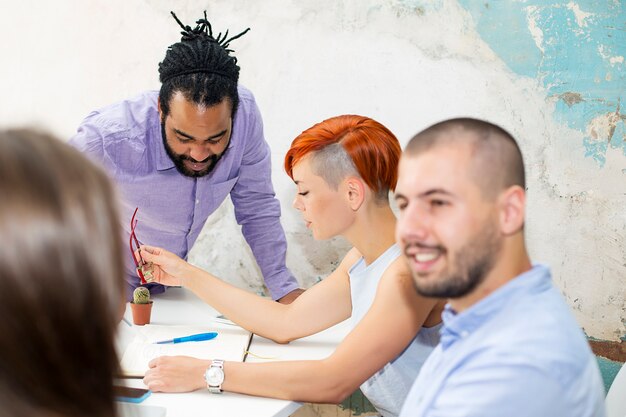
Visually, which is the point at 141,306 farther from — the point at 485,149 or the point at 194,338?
the point at 485,149

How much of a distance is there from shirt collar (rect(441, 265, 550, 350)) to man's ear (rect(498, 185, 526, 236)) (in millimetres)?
77

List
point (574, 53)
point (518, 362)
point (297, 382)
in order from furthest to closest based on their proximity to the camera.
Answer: point (574, 53), point (297, 382), point (518, 362)

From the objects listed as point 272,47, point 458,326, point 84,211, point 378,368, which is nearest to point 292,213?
point 272,47

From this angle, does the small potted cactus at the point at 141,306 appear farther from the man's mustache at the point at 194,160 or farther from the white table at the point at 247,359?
the man's mustache at the point at 194,160

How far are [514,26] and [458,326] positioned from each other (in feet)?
5.30

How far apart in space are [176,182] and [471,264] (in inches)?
55.1

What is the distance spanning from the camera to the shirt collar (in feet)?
3.93

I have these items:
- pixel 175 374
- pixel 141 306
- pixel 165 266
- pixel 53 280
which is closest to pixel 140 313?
pixel 141 306

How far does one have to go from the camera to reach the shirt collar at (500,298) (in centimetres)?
120

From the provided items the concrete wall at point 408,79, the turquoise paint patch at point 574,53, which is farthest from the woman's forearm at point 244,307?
the turquoise paint patch at point 574,53

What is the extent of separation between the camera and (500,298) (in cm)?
120

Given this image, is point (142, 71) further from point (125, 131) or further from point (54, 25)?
point (125, 131)

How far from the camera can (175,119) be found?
2205 mm

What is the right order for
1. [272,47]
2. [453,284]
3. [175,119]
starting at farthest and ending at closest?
1. [272,47]
2. [175,119]
3. [453,284]
